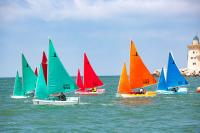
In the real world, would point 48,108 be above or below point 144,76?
below

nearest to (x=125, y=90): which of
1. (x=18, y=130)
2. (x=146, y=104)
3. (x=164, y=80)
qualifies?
(x=146, y=104)

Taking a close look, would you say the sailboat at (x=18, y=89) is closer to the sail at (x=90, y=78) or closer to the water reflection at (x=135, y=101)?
the sail at (x=90, y=78)

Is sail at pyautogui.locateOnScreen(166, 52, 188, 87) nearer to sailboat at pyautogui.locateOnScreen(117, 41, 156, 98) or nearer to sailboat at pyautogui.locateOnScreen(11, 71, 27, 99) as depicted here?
sailboat at pyautogui.locateOnScreen(117, 41, 156, 98)

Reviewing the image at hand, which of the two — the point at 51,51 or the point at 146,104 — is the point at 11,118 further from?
the point at 146,104

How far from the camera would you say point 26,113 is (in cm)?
4634

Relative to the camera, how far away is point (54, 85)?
50.1m

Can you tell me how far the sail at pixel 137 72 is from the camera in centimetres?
6131

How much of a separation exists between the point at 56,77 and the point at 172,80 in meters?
25.4

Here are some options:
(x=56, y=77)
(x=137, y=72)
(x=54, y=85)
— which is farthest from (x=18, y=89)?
(x=54, y=85)

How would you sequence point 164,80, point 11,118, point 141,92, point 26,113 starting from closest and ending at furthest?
point 11,118 → point 26,113 → point 141,92 → point 164,80

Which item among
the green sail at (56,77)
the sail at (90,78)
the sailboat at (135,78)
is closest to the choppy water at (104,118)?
the green sail at (56,77)

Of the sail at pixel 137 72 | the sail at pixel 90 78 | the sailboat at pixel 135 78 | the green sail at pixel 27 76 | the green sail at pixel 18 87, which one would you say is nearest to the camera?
the sailboat at pixel 135 78

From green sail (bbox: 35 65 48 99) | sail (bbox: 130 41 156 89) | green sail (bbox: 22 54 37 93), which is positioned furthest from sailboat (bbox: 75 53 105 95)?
green sail (bbox: 35 65 48 99)

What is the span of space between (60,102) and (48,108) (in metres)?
1.55
